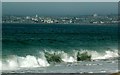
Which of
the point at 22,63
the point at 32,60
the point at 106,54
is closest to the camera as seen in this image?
the point at 22,63

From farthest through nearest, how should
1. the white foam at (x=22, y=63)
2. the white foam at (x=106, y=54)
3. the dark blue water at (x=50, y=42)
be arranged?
the dark blue water at (x=50, y=42) → the white foam at (x=106, y=54) → the white foam at (x=22, y=63)

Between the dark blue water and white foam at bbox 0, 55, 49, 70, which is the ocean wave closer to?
white foam at bbox 0, 55, 49, 70

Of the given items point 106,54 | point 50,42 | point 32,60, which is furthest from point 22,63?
point 50,42

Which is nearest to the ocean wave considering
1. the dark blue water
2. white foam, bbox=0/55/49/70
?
white foam, bbox=0/55/49/70

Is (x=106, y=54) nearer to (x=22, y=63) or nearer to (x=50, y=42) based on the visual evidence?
(x=50, y=42)

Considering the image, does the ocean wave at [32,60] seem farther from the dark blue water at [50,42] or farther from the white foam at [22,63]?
the dark blue water at [50,42]

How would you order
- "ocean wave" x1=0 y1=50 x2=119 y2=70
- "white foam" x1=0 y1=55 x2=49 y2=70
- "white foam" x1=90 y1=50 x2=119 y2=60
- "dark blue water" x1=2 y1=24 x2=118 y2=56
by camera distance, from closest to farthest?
1. "white foam" x1=0 y1=55 x2=49 y2=70
2. "ocean wave" x1=0 y1=50 x2=119 y2=70
3. "white foam" x1=90 y1=50 x2=119 y2=60
4. "dark blue water" x1=2 y1=24 x2=118 y2=56

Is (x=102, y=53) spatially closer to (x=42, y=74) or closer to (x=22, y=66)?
(x=22, y=66)

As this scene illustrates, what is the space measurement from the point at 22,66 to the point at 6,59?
452 centimetres

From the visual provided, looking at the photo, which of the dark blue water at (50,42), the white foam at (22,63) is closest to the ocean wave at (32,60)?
the white foam at (22,63)

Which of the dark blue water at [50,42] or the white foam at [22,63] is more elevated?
the dark blue water at [50,42]

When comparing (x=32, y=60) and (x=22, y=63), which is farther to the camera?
(x=32, y=60)

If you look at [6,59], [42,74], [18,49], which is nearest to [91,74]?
[42,74]

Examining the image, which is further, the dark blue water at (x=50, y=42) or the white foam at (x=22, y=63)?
the dark blue water at (x=50, y=42)
